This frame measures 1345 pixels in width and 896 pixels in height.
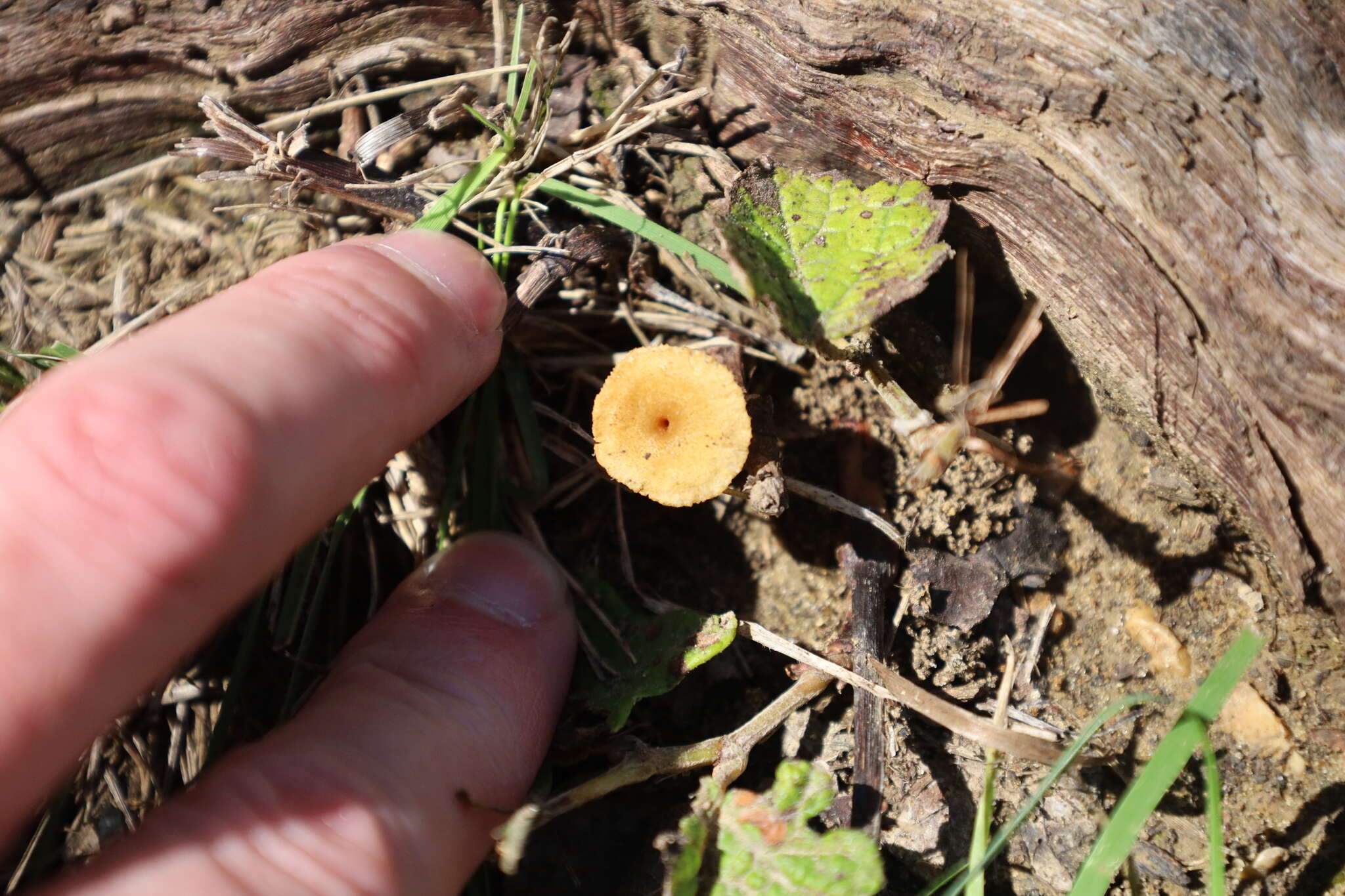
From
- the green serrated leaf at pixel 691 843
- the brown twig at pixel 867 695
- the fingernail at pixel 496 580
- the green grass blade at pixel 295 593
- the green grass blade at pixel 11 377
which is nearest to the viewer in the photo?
the green serrated leaf at pixel 691 843

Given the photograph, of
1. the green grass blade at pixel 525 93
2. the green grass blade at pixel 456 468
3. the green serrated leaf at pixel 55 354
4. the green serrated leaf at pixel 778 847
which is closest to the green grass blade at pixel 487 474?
the green grass blade at pixel 456 468

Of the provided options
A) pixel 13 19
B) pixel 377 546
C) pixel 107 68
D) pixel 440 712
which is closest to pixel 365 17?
pixel 107 68

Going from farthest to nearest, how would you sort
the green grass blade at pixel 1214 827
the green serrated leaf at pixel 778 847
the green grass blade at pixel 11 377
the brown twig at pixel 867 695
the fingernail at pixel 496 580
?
the green grass blade at pixel 11 377 → the fingernail at pixel 496 580 → the brown twig at pixel 867 695 → the green serrated leaf at pixel 778 847 → the green grass blade at pixel 1214 827

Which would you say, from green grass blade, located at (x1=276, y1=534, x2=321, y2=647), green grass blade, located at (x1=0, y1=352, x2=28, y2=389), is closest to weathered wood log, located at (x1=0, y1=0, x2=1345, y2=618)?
green grass blade, located at (x1=276, y1=534, x2=321, y2=647)

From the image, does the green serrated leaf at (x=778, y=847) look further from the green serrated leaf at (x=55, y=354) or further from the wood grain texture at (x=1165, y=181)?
the green serrated leaf at (x=55, y=354)

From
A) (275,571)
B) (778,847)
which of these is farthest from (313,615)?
(778,847)

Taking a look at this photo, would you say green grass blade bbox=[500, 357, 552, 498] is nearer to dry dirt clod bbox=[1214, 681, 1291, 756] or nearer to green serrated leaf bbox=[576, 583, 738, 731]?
green serrated leaf bbox=[576, 583, 738, 731]

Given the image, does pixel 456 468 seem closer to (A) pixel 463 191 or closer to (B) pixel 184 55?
(A) pixel 463 191
